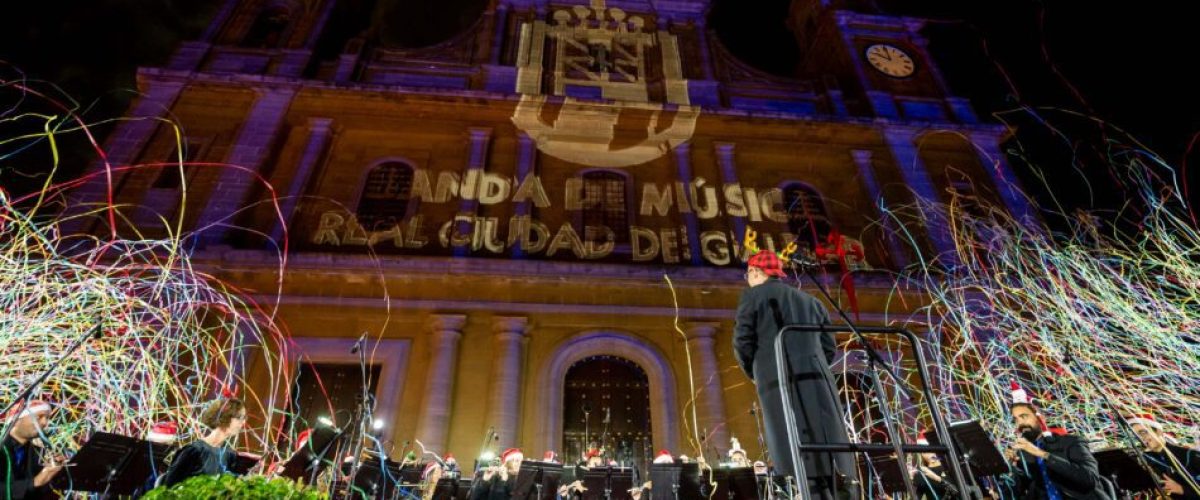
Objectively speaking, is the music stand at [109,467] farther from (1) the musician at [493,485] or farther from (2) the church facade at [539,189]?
(2) the church facade at [539,189]

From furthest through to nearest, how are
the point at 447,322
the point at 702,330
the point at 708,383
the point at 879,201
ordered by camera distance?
the point at 879,201, the point at 702,330, the point at 447,322, the point at 708,383

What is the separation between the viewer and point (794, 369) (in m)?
3.12

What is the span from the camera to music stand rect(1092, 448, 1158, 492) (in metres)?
5.62

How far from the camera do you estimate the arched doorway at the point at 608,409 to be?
10969 mm

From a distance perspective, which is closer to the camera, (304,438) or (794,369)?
(794,369)

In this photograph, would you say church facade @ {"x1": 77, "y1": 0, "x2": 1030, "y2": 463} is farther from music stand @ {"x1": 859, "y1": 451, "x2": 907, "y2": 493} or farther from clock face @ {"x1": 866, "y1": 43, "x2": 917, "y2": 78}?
music stand @ {"x1": 859, "y1": 451, "x2": 907, "y2": 493}

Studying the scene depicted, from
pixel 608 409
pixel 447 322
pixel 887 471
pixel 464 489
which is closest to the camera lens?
pixel 887 471

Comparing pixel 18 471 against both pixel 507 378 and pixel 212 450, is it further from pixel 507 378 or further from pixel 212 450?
pixel 507 378

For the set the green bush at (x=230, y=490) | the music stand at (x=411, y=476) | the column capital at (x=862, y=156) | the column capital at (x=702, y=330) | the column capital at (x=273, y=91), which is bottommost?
the green bush at (x=230, y=490)

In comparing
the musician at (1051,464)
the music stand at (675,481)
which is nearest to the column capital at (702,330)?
the music stand at (675,481)

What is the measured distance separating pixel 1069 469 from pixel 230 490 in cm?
678

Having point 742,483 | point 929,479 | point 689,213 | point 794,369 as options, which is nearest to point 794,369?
point 794,369

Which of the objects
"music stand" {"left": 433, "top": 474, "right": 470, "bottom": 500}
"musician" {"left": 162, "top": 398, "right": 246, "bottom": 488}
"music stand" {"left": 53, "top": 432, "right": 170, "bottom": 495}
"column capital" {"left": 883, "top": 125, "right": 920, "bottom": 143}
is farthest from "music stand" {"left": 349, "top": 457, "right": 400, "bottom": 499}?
"column capital" {"left": 883, "top": 125, "right": 920, "bottom": 143}

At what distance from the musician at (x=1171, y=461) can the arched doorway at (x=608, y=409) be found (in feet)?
23.6
